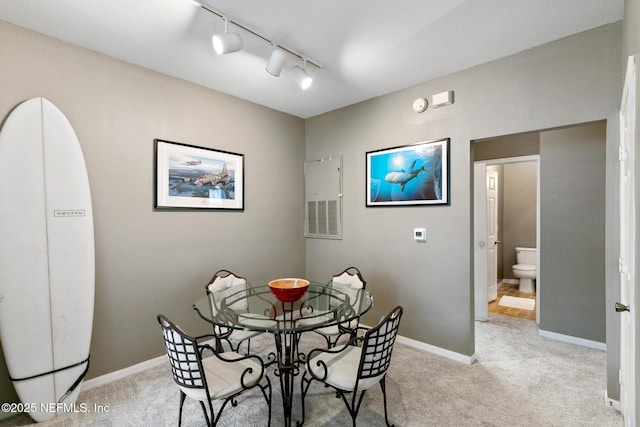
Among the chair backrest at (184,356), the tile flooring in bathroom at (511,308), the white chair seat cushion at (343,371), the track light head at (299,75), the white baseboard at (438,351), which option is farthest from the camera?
the tile flooring in bathroom at (511,308)

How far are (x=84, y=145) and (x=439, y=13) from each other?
282 cm

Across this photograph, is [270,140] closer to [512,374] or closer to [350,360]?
[350,360]

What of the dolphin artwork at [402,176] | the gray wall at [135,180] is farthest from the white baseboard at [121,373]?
the dolphin artwork at [402,176]

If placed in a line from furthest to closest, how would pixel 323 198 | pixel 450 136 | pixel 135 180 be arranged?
pixel 323 198, pixel 450 136, pixel 135 180

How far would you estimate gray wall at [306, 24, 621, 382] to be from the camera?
2279 millimetres

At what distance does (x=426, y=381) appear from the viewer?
2.51 m

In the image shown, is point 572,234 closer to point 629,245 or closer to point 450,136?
point 450,136

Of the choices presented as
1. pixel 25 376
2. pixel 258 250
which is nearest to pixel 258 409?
pixel 25 376

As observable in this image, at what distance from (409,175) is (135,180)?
2.63 m

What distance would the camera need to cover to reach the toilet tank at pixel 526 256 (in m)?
5.51

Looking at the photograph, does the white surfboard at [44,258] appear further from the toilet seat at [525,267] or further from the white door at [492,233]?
the toilet seat at [525,267]

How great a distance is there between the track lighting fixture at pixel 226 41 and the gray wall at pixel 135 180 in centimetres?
111

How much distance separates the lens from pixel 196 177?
309 centimetres

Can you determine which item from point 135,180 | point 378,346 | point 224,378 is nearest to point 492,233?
point 378,346
